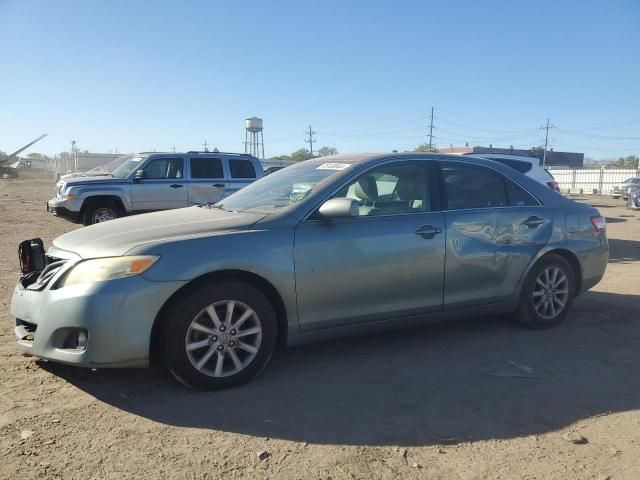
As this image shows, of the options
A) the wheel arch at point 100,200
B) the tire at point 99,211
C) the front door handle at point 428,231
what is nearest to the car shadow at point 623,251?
the front door handle at point 428,231

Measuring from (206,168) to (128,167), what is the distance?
6.14 ft

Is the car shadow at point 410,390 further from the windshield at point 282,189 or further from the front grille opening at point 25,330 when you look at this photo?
the windshield at point 282,189

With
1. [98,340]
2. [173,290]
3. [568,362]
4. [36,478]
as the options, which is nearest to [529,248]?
[568,362]

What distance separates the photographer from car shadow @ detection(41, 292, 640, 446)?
3307 millimetres

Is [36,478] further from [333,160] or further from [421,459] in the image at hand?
[333,160]

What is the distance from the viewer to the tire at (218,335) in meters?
3.57

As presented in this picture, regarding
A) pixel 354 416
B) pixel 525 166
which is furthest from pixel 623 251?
pixel 354 416

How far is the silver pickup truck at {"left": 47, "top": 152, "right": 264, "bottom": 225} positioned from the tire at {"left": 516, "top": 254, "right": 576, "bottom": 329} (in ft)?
26.4

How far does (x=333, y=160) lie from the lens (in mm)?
4961

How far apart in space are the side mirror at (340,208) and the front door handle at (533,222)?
1.95 metres

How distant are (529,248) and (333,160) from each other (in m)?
1.99

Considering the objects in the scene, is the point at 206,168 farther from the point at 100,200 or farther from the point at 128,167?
the point at 100,200

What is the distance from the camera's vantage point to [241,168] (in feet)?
42.6

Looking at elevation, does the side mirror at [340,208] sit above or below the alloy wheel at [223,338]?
above
